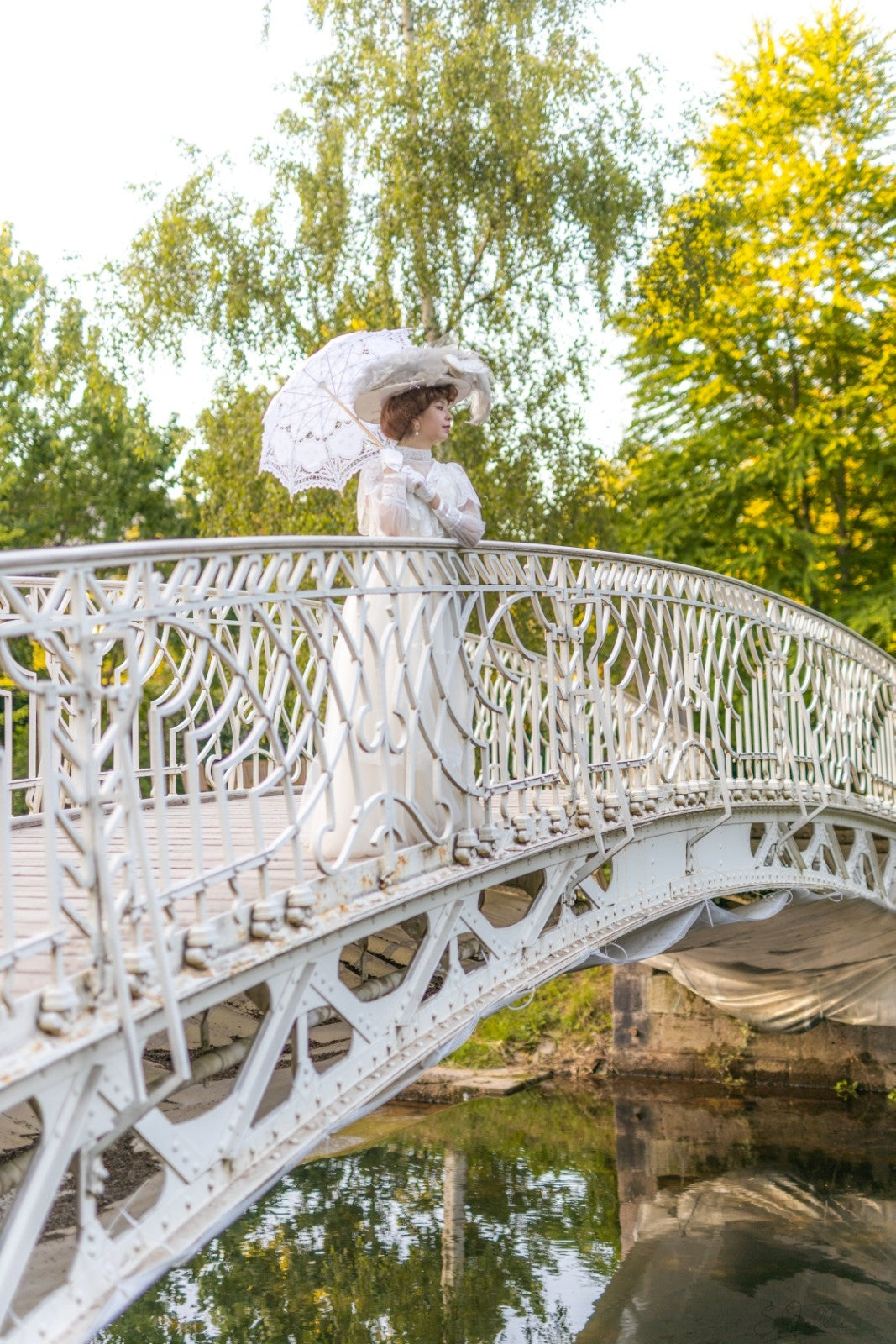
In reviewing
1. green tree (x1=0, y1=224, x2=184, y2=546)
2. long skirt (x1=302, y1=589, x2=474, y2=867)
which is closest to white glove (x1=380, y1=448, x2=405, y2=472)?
long skirt (x1=302, y1=589, x2=474, y2=867)

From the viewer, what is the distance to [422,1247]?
1035cm

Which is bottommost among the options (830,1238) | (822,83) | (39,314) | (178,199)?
(830,1238)

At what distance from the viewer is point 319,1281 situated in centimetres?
964

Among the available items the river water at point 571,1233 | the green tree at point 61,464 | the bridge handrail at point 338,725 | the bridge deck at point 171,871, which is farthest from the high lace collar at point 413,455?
the green tree at point 61,464

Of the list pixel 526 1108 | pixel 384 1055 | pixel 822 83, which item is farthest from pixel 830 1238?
pixel 822 83

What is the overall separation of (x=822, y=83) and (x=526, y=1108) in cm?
1060

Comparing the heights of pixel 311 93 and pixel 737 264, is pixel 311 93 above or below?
above

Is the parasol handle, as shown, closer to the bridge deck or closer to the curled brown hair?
the curled brown hair

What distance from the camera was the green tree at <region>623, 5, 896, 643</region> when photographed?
13.7 m

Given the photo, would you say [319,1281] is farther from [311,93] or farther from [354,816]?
[311,93]

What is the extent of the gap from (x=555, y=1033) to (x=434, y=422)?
Answer: 1144 centimetres

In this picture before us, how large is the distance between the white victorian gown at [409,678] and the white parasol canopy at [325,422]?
284 mm

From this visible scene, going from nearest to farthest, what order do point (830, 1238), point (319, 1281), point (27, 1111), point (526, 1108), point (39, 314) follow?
point (27, 1111), point (319, 1281), point (830, 1238), point (526, 1108), point (39, 314)

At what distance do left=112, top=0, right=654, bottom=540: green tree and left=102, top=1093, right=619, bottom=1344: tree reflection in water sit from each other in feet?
19.4
